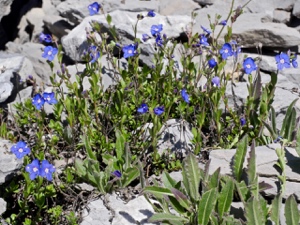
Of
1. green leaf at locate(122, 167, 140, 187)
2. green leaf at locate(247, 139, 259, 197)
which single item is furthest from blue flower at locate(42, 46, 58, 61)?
green leaf at locate(247, 139, 259, 197)

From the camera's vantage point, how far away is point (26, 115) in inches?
218

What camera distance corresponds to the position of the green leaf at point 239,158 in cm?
449

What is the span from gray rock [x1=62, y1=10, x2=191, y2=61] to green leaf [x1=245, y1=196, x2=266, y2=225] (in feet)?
9.31

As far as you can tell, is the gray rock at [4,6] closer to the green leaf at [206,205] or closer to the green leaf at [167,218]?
the green leaf at [167,218]

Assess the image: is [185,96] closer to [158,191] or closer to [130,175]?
[130,175]

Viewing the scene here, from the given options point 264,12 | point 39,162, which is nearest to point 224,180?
point 39,162

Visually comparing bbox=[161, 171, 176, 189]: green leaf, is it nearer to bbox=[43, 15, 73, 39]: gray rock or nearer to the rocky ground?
the rocky ground

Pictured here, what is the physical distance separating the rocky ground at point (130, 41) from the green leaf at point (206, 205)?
38 cm

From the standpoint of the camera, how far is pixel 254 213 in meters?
3.99

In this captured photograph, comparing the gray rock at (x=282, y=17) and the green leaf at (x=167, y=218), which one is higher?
the gray rock at (x=282, y=17)

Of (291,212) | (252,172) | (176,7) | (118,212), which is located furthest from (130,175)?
(176,7)

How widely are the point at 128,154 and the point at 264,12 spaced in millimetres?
3061

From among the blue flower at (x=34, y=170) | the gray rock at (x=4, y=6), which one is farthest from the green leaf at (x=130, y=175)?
the gray rock at (x=4, y=6)

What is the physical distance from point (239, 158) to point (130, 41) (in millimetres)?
2298
